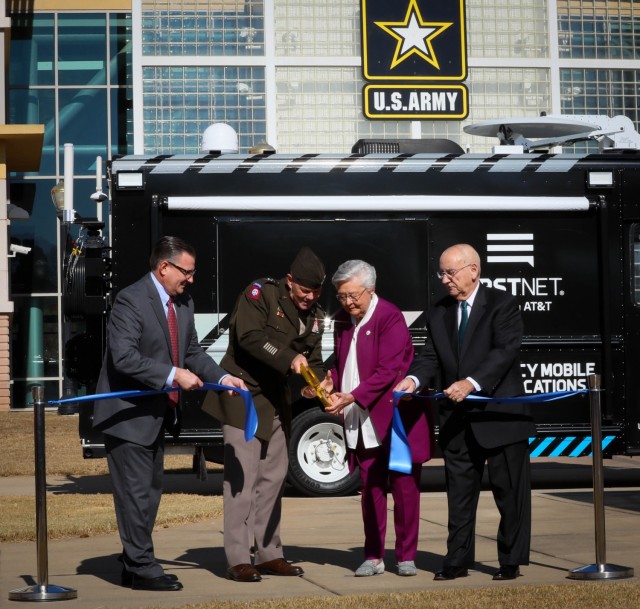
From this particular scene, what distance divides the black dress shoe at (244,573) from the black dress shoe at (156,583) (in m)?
0.40

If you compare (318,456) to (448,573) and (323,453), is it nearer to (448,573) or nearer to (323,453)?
(323,453)

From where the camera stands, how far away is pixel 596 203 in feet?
41.0

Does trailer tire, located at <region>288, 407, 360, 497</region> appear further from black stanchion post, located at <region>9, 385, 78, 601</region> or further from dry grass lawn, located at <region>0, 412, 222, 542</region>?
black stanchion post, located at <region>9, 385, 78, 601</region>

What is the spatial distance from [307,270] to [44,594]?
2.22 meters

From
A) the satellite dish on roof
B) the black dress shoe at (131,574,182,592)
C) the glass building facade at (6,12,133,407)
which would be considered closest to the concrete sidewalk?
the black dress shoe at (131,574,182,592)

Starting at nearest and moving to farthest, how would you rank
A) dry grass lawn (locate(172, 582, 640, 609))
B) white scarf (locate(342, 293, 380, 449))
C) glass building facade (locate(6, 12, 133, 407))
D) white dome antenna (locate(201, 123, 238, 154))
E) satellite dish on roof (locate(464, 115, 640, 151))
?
dry grass lawn (locate(172, 582, 640, 609)) < white scarf (locate(342, 293, 380, 449)) < white dome antenna (locate(201, 123, 238, 154)) < satellite dish on roof (locate(464, 115, 640, 151)) < glass building facade (locate(6, 12, 133, 407))

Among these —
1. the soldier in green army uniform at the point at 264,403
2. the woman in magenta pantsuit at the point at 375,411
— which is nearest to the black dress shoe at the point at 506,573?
the woman in magenta pantsuit at the point at 375,411

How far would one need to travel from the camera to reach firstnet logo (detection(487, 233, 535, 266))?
12422 millimetres

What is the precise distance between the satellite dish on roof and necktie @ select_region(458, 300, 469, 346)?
5794 millimetres

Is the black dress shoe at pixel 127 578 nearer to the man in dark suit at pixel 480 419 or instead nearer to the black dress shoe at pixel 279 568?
the black dress shoe at pixel 279 568

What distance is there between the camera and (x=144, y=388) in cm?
767

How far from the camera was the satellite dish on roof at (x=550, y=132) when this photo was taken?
13633mm

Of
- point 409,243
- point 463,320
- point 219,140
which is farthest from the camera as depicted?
point 219,140

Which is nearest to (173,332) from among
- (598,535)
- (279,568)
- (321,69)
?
(279,568)
